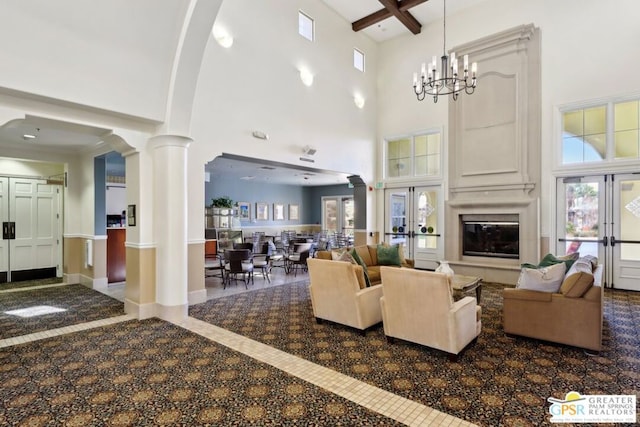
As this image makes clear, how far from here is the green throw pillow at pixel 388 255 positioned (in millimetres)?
6105

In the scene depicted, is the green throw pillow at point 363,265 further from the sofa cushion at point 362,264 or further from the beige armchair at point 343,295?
the beige armchair at point 343,295

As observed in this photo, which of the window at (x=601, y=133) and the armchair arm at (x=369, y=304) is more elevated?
the window at (x=601, y=133)

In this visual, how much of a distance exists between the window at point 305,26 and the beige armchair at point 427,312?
18.9ft

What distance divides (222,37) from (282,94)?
4.74 feet

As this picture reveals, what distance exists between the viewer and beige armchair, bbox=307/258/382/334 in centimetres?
387

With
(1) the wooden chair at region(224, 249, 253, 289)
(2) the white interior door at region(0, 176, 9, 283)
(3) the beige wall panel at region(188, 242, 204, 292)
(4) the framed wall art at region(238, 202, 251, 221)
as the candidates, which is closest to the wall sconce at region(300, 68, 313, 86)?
(1) the wooden chair at region(224, 249, 253, 289)

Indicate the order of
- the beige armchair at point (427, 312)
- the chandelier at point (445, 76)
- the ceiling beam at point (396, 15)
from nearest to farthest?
the beige armchair at point (427, 312) → the chandelier at point (445, 76) → the ceiling beam at point (396, 15)

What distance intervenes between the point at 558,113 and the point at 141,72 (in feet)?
23.7

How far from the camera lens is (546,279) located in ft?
11.8

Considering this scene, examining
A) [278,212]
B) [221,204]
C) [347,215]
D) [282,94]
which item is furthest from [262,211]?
[282,94]

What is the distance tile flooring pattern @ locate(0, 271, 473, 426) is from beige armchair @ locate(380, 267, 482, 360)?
84 cm

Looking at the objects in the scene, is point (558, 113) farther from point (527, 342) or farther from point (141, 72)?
point (141, 72)

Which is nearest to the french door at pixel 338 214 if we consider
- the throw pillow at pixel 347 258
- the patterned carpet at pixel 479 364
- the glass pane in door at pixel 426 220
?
the glass pane in door at pixel 426 220

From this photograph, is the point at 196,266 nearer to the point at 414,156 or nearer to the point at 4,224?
the point at 4,224
